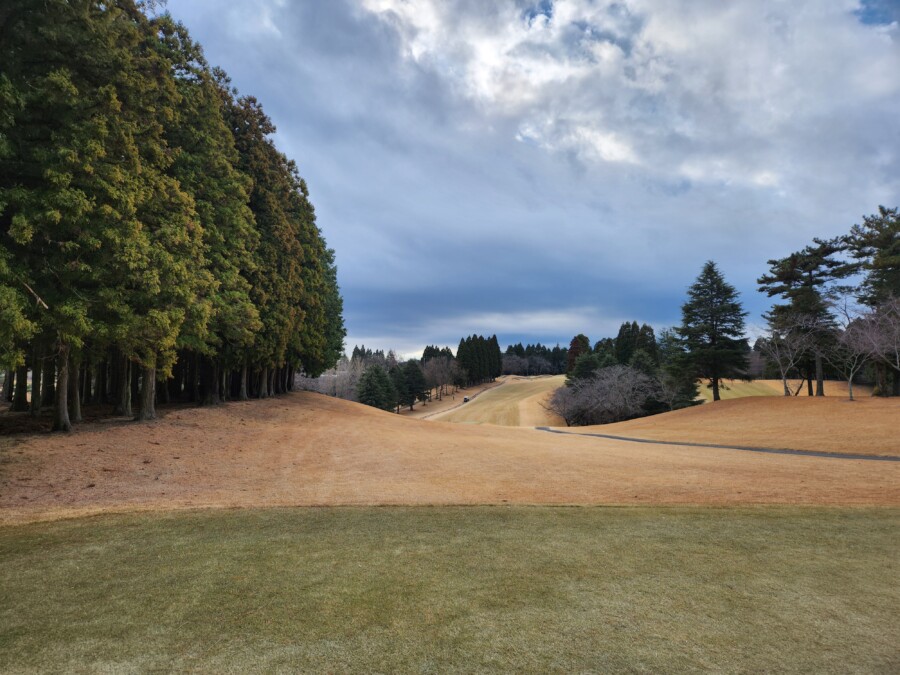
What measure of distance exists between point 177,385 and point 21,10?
24.0 metres

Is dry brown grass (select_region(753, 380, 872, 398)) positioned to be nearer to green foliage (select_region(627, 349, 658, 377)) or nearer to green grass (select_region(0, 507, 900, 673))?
green foliage (select_region(627, 349, 658, 377))

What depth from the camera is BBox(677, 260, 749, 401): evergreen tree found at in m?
40.7

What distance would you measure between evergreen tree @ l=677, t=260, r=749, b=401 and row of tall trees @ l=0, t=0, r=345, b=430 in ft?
124

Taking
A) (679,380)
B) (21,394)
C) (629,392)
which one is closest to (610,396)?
(629,392)

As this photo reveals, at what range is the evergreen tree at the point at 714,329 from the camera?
133ft

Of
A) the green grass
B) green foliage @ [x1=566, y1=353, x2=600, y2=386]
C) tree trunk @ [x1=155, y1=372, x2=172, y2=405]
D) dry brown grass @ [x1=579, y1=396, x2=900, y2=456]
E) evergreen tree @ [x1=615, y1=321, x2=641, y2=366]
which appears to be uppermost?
evergreen tree @ [x1=615, y1=321, x2=641, y2=366]

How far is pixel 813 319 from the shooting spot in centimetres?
3394

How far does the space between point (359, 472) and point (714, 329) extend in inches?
1558

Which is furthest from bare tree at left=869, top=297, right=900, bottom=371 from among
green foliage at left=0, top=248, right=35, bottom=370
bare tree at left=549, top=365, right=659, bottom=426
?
green foliage at left=0, top=248, right=35, bottom=370

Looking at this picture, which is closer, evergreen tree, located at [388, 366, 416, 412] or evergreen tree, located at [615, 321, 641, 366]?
evergreen tree, located at [615, 321, 641, 366]

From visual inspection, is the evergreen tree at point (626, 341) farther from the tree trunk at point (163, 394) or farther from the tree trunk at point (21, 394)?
the tree trunk at point (21, 394)

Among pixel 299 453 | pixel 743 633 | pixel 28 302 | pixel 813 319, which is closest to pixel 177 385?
pixel 299 453

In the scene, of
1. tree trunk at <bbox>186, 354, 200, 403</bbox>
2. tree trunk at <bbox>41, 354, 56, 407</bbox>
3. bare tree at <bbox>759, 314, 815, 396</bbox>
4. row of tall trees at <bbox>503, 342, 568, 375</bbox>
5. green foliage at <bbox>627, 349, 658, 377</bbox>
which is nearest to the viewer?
tree trunk at <bbox>41, 354, 56, 407</bbox>

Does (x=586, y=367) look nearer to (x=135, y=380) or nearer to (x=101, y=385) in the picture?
(x=135, y=380)
